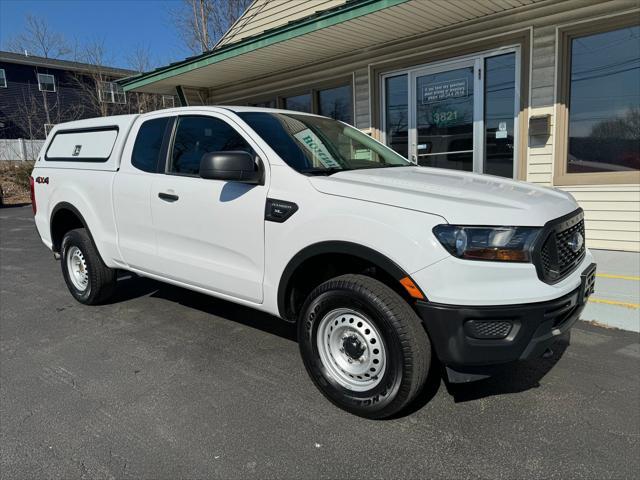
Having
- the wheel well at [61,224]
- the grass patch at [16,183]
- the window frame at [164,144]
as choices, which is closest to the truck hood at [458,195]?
the window frame at [164,144]

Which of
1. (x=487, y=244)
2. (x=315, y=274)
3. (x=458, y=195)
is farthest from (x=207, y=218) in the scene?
(x=487, y=244)

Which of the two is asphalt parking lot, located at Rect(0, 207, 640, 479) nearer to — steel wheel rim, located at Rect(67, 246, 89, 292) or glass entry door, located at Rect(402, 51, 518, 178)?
steel wheel rim, located at Rect(67, 246, 89, 292)

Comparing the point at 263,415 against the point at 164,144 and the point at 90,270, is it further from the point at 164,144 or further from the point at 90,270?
the point at 90,270

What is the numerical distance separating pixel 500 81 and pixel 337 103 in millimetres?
3427

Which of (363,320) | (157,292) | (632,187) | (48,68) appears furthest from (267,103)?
(48,68)

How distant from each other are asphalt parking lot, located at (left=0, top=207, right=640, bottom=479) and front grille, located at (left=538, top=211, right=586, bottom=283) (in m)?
0.89

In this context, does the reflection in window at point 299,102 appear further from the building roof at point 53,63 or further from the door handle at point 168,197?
the building roof at point 53,63

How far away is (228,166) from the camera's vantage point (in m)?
3.11

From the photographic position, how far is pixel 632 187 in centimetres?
617

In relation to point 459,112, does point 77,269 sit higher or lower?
lower

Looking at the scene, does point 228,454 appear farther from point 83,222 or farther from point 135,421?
point 83,222

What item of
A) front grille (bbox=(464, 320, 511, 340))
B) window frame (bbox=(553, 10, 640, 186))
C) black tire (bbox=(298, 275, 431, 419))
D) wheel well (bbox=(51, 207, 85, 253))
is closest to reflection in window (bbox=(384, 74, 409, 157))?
window frame (bbox=(553, 10, 640, 186))

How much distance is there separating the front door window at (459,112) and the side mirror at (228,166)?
505 cm

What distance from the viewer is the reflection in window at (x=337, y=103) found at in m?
9.30
